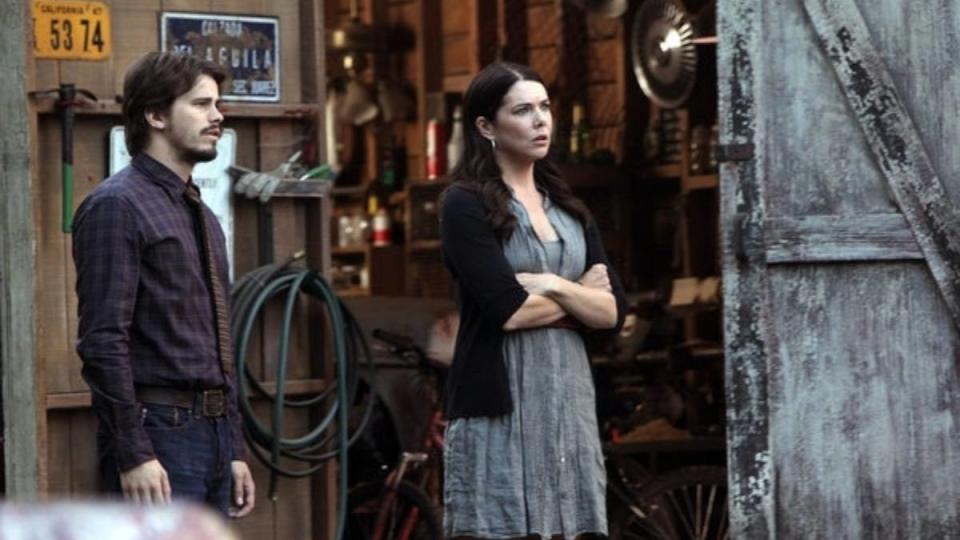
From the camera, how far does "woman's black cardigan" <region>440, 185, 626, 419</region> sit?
596 cm

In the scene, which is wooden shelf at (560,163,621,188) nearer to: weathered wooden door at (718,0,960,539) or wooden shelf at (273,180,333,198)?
wooden shelf at (273,180,333,198)

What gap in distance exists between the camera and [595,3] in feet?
36.7

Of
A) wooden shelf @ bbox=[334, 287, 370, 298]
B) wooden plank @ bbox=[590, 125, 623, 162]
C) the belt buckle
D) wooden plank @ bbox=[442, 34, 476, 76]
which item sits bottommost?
the belt buckle

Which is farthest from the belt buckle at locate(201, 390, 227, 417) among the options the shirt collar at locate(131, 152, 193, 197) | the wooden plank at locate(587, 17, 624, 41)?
the wooden plank at locate(587, 17, 624, 41)

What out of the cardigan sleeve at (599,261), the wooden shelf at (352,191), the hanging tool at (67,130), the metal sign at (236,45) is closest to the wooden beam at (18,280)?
the hanging tool at (67,130)

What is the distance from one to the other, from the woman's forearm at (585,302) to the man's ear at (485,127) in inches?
18.2

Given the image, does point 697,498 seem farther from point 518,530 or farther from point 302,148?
point 518,530

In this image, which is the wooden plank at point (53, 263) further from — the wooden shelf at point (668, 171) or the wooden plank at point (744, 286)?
the wooden shelf at point (668, 171)

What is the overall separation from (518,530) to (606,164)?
5987 millimetres

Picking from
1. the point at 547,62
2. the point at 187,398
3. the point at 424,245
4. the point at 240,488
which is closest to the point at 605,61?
the point at 547,62

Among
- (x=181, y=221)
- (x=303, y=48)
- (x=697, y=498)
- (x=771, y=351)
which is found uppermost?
(x=303, y=48)

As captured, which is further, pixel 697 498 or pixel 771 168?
pixel 697 498

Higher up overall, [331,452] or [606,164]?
[606,164]

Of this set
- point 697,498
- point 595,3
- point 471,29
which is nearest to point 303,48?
point 697,498
